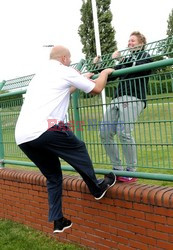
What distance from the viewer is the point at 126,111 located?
358 centimetres

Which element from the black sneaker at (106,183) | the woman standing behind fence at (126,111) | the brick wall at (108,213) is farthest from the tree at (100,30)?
the black sneaker at (106,183)

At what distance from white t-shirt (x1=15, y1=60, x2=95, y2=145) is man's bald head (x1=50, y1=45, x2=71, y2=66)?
135mm

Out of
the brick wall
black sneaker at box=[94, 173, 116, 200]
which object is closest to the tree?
the brick wall

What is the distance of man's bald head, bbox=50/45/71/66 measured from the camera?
3.50 m

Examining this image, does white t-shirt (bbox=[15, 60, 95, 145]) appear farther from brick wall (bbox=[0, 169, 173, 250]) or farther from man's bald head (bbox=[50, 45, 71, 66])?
brick wall (bbox=[0, 169, 173, 250])

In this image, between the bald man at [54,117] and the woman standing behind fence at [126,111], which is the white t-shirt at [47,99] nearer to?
the bald man at [54,117]

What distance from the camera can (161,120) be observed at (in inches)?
129

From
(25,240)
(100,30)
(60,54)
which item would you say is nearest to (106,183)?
(60,54)

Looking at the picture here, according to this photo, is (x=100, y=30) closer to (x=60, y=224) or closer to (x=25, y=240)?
(x=25, y=240)

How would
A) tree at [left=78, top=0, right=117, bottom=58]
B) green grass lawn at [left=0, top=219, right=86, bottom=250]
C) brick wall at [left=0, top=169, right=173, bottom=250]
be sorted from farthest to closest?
tree at [left=78, top=0, right=117, bottom=58] → green grass lawn at [left=0, top=219, right=86, bottom=250] → brick wall at [left=0, top=169, right=173, bottom=250]

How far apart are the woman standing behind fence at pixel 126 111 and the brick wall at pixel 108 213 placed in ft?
1.03

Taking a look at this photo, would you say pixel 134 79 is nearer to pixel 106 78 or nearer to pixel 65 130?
pixel 106 78

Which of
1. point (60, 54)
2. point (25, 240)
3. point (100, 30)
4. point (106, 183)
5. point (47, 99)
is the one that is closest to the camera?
point (47, 99)

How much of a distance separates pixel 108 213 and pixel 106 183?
12.8 inches
